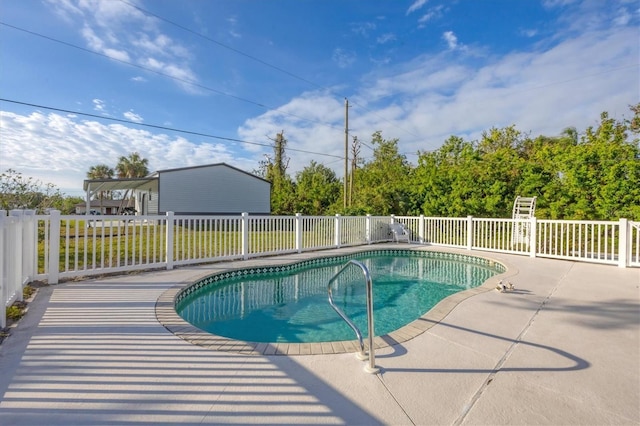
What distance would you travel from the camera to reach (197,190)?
1864 centimetres

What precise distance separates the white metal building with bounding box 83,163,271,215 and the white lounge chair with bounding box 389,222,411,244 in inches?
462

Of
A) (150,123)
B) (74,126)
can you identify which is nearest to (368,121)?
(150,123)

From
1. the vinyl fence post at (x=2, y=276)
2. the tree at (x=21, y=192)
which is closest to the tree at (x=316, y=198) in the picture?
the tree at (x=21, y=192)

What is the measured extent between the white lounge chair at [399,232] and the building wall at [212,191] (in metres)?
11.8

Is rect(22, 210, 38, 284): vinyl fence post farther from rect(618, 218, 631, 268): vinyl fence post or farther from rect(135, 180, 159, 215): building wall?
rect(135, 180, 159, 215): building wall

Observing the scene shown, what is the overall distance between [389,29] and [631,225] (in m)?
9.45

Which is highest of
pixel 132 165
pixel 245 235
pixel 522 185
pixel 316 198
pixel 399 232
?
pixel 132 165

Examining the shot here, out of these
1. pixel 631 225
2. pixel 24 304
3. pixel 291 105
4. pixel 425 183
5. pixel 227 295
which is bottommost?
pixel 227 295

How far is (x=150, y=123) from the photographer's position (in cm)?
1346

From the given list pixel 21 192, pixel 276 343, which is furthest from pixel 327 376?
pixel 21 192

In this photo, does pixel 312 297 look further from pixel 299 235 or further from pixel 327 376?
pixel 299 235

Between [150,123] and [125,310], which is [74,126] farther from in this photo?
[125,310]

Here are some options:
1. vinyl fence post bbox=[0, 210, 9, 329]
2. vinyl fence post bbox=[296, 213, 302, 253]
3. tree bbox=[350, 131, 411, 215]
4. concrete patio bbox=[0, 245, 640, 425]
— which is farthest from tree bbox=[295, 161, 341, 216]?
vinyl fence post bbox=[0, 210, 9, 329]

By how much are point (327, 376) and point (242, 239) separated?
5.43 m
